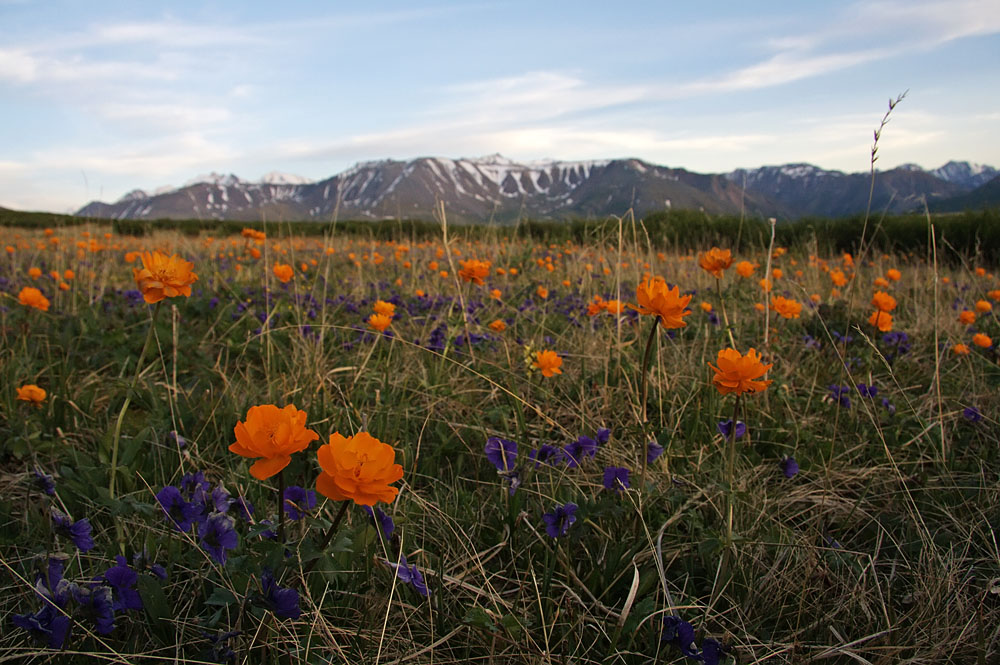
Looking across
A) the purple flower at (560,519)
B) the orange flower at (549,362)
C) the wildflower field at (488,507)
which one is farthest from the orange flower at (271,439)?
the orange flower at (549,362)

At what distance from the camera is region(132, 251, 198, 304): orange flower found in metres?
1.27

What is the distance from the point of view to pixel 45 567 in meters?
1.12

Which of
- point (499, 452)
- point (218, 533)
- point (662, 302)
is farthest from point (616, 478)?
point (218, 533)

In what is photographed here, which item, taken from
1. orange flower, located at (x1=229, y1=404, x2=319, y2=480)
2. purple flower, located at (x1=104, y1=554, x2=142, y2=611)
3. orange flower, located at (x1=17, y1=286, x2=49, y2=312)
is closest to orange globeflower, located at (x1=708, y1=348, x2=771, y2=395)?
orange flower, located at (x1=229, y1=404, x2=319, y2=480)

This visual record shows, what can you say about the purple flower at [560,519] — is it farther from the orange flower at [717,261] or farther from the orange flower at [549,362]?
the orange flower at [717,261]

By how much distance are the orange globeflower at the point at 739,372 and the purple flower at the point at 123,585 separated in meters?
1.18

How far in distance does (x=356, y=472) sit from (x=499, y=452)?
0.71 metres

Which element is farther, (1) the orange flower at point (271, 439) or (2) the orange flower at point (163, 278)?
(2) the orange flower at point (163, 278)

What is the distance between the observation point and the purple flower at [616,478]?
4.21 feet

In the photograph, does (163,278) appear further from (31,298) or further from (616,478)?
(31,298)

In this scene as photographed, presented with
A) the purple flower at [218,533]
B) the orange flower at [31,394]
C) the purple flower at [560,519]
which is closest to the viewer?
the purple flower at [218,533]

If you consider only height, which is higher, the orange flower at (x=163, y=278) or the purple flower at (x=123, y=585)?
the orange flower at (x=163, y=278)

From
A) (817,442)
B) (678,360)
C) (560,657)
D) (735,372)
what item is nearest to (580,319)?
(678,360)

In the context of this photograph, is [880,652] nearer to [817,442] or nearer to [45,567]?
[817,442]
